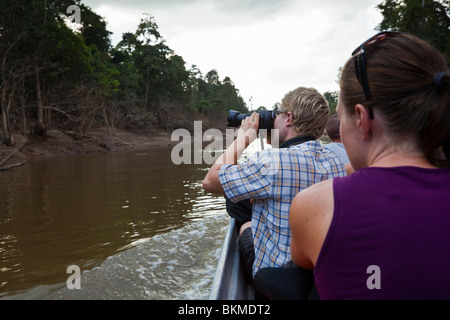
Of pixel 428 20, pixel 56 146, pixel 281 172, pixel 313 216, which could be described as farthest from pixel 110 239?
pixel 428 20

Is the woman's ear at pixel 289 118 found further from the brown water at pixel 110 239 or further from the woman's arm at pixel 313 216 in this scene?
the brown water at pixel 110 239

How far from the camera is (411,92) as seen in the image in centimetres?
91

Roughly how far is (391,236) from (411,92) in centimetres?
37

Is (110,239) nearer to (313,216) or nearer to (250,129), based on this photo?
(250,129)

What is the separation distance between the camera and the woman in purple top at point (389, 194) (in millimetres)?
800

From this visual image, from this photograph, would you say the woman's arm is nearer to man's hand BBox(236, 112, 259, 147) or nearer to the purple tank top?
the purple tank top

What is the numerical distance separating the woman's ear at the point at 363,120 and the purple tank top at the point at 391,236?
0.54 ft

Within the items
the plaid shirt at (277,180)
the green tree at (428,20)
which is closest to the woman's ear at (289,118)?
the plaid shirt at (277,180)

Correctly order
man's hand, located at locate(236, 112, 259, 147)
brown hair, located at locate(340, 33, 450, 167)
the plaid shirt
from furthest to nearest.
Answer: man's hand, located at locate(236, 112, 259, 147)
the plaid shirt
brown hair, located at locate(340, 33, 450, 167)

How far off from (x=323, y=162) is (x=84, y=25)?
2969cm

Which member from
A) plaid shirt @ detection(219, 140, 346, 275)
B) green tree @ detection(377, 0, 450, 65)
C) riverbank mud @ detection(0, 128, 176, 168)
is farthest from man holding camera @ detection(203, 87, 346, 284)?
green tree @ detection(377, 0, 450, 65)

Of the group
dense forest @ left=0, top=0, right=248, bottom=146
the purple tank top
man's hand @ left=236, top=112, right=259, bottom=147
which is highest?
dense forest @ left=0, top=0, right=248, bottom=146

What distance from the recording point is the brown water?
3.39 meters

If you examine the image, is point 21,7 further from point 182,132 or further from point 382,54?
point 182,132
